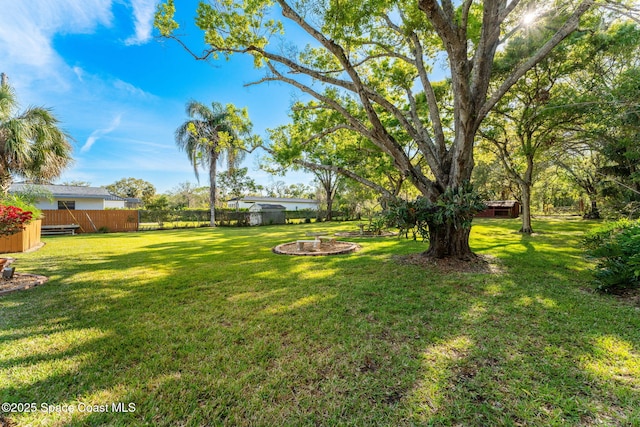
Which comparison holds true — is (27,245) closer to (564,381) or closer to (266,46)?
(266,46)

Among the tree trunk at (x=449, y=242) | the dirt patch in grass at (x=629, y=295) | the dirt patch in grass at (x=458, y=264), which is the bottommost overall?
the dirt patch in grass at (x=629, y=295)

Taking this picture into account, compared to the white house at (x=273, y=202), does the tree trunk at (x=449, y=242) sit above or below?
below

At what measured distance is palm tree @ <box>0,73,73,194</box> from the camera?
25.7ft

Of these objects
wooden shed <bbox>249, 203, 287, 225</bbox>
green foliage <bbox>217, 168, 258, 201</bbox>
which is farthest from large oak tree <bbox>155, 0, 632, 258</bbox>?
green foliage <bbox>217, 168, 258, 201</bbox>

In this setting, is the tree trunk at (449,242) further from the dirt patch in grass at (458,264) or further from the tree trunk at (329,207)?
the tree trunk at (329,207)

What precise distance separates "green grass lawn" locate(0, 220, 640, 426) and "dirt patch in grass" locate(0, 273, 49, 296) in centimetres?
27

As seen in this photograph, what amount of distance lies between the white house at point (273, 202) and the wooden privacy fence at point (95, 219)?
1613 centimetres

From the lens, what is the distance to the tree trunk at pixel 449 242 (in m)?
5.45

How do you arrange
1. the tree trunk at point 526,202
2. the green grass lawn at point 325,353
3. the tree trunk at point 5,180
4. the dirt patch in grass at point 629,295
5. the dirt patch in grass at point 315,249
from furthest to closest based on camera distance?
the tree trunk at point 526,202
the tree trunk at point 5,180
the dirt patch in grass at point 315,249
the dirt patch in grass at point 629,295
the green grass lawn at point 325,353

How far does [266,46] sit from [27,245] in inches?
384

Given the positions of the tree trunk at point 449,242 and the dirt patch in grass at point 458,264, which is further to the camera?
the tree trunk at point 449,242

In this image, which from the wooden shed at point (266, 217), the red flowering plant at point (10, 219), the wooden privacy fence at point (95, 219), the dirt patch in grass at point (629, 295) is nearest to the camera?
the dirt patch in grass at point (629, 295)

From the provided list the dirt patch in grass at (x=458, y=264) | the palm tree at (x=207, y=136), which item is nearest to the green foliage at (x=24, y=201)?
the dirt patch in grass at (x=458, y=264)

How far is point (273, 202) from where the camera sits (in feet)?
120
